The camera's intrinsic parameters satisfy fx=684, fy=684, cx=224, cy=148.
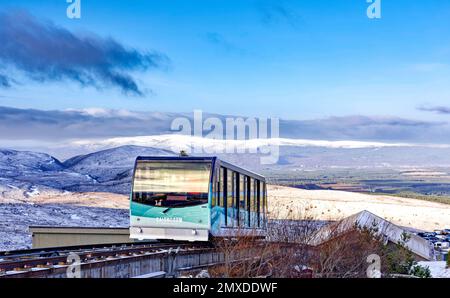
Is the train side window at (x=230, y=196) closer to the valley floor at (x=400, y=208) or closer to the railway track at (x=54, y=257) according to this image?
the railway track at (x=54, y=257)

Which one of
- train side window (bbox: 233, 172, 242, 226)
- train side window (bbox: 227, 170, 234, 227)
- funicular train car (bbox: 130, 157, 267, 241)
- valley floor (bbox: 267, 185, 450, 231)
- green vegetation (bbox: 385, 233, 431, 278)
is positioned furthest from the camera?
valley floor (bbox: 267, 185, 450, 231)

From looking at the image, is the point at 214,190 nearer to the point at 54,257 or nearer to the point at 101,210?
the point at 54,257

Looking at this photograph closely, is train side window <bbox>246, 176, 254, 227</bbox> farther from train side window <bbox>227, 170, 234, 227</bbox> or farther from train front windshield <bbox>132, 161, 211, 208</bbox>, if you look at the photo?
train front windshield <bbox>132, 161, 211, 208</bbox>

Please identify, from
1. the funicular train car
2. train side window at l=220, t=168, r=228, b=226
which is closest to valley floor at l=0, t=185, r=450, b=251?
train side window at l=220, t=168, r=228, b=226

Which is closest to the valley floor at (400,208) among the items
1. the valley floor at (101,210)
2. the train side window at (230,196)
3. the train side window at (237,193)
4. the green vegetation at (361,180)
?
the valley floor at (101,210)

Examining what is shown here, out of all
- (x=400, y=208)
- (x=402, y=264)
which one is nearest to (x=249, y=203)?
(x=402, y=264)

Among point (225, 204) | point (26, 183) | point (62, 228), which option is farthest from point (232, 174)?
point (26, 183)

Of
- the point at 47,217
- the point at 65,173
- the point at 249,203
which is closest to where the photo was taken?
the point at 249,203

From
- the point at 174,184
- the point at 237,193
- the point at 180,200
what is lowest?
the point at 180,200
